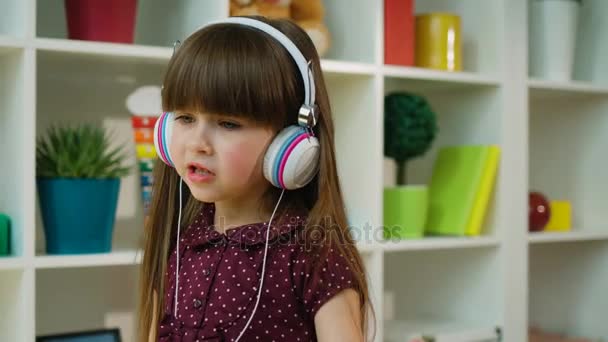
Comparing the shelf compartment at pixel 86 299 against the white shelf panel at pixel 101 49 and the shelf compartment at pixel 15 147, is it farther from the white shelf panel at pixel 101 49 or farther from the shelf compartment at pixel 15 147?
the white shelf panel at pixel 101 49

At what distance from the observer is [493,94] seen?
5.91 feet

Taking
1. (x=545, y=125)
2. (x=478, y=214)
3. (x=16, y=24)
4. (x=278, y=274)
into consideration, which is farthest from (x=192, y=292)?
(x=545, y=125)

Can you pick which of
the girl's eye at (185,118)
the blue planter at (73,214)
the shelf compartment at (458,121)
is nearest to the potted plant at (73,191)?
the blue planter at (73,214)

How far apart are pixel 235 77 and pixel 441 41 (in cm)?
96

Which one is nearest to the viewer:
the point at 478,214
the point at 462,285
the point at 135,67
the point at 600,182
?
the point at 135,67

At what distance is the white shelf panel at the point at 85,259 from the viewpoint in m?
1.30

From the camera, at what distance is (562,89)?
74.4 inches

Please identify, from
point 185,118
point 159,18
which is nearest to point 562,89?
point 159,18

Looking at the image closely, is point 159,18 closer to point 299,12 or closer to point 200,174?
point 299,12

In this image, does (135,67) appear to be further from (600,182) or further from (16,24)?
(600,182)

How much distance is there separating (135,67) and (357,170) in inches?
19.7

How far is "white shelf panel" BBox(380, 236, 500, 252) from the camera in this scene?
1627 mm

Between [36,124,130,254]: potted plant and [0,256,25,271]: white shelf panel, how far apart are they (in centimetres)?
10

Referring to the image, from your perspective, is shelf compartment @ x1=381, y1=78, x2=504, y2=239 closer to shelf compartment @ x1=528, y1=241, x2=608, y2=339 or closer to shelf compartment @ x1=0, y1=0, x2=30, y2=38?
shelf compartment @ x1=528, y1=241, x2=608, y2=339
